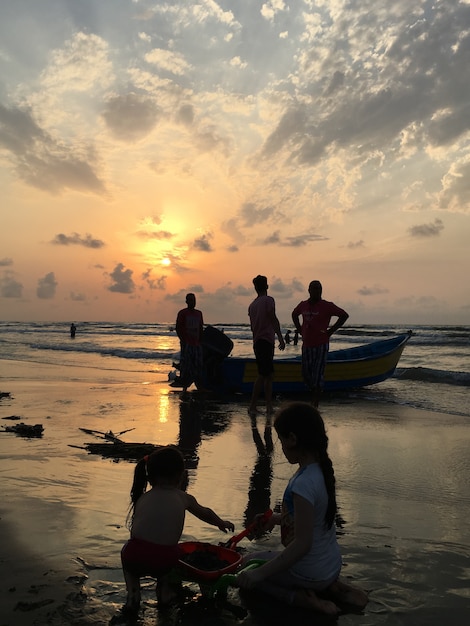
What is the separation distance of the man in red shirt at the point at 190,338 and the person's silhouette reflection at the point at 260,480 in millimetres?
4364

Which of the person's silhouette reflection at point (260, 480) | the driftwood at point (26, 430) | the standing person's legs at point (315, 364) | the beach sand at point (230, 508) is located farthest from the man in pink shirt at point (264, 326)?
the driftwood at point (26, 430)

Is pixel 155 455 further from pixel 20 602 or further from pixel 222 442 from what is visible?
pixel 222 442

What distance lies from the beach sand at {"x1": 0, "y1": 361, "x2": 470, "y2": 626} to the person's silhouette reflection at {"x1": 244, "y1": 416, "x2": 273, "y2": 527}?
0.02m

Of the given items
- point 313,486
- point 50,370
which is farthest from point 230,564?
point 50,370

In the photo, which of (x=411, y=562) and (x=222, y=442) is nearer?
(x=411, y=562)

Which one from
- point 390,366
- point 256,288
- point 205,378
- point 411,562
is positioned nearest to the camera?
point 411,562

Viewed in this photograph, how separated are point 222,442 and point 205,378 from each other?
5.42 metres

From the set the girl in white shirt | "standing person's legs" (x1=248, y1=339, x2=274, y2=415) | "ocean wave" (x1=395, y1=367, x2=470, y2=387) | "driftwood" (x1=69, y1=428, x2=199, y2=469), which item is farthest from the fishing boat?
the girl in white shirt

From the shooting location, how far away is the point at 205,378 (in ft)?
41.4

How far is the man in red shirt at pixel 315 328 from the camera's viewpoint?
912cm

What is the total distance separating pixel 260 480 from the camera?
5434mm

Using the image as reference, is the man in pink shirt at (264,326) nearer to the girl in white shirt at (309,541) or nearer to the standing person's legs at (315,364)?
the standing person's legs at (315,364)

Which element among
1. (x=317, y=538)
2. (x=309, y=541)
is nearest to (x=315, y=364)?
(x=317, y=538)

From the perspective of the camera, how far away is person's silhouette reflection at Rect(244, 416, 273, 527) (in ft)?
15.0
